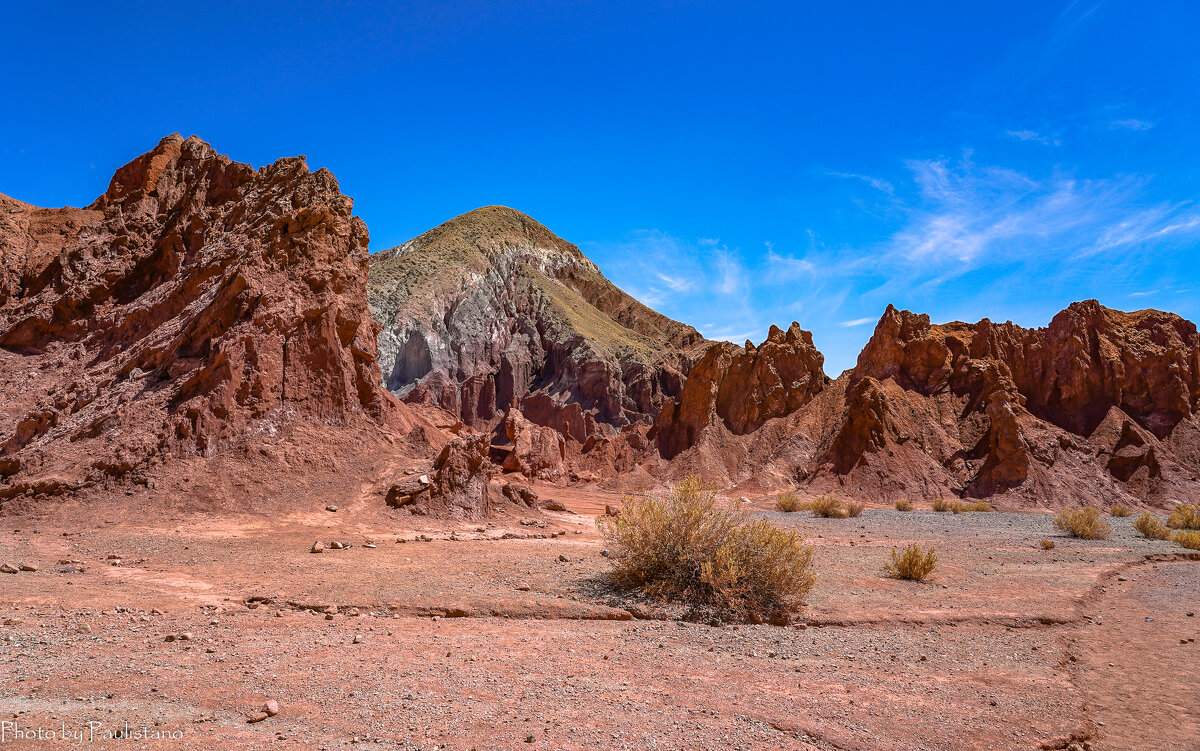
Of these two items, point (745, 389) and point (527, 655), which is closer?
point (527, 655)

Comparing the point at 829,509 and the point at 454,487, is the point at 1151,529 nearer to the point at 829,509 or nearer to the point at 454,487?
the point at 829,509

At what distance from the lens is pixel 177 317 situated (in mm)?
19234

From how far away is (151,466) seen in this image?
15.4 meters

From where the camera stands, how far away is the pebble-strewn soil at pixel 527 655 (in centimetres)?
516

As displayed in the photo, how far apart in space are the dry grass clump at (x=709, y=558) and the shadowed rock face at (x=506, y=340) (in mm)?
40453

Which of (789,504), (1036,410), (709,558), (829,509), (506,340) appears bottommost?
(789,504)

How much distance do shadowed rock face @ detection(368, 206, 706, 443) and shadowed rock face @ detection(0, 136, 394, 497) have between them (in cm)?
3027

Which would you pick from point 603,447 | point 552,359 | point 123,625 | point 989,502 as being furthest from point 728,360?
point 123,625

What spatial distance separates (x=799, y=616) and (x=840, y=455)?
103 feet

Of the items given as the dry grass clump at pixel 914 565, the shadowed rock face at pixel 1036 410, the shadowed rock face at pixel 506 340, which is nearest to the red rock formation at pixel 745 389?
the shadowed rock face at pixel 1036 410

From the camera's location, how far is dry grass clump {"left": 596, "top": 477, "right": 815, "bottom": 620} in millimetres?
9656

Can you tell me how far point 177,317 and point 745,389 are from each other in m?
37.2

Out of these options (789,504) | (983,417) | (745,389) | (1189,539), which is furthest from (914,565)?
(745,389)

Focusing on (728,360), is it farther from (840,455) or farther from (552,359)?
(552,359)
